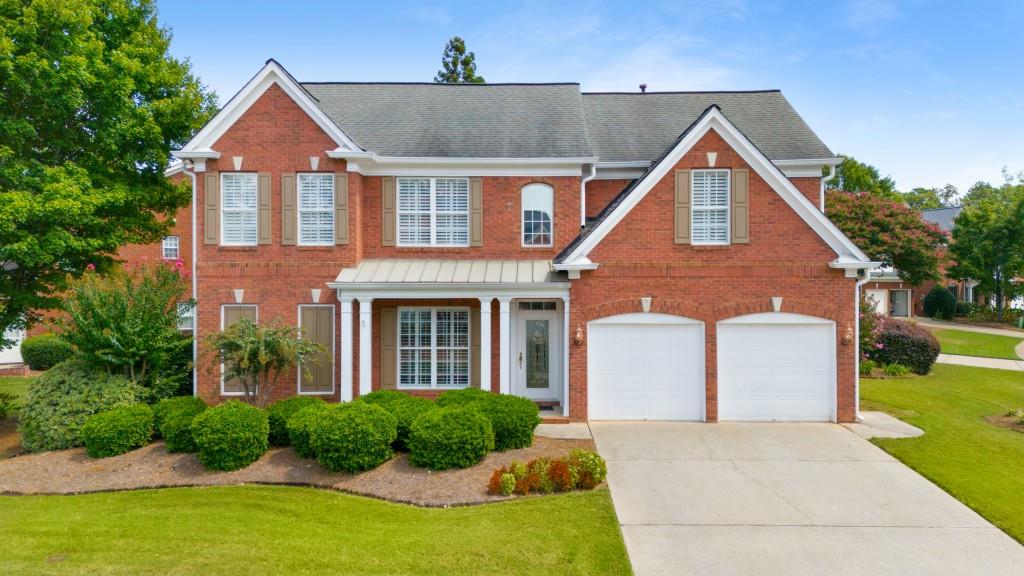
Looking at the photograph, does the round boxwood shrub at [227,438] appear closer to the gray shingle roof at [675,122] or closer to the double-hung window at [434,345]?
the double-hung window at [434,345]

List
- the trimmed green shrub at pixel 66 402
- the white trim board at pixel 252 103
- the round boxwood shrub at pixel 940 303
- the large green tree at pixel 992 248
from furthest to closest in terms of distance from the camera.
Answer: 1. the round boxwood shrub at pixel 940 303
2. the large green tree at pixel 992 248
3. the white trim board at pixel 252 103
4. the trimmed green shrub at pixel 66 402

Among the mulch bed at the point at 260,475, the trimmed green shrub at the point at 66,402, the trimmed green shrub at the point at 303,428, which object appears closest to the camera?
the mulch bed at the point at 260,475

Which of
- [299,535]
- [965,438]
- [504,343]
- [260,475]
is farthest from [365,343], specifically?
[965,438]

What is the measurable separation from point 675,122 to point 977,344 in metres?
23.5

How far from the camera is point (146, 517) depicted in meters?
7.70

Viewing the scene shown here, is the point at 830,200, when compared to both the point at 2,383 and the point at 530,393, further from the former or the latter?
the point at 2,383

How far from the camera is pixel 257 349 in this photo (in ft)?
37.4

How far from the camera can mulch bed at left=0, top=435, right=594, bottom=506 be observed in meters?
8.51

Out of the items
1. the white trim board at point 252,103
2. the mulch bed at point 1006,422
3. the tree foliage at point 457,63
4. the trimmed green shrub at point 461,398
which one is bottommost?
the mulch bed at point 1006,422

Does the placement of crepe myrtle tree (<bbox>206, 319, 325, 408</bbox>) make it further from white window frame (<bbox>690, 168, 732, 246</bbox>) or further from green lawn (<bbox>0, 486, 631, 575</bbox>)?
white window frame (<bbox>690, 168, 732, 246</bbox>)

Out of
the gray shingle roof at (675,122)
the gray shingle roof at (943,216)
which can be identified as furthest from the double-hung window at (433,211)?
the gray shingle roof at (943,216)

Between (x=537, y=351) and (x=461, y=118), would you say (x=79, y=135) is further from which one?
(x=537, y=351)

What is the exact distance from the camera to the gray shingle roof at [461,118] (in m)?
14.3

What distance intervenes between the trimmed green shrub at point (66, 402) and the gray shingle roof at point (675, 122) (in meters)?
12.8
